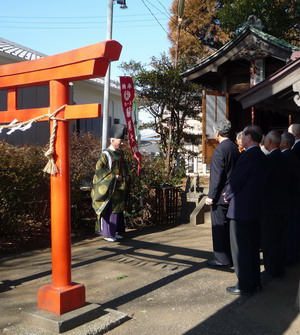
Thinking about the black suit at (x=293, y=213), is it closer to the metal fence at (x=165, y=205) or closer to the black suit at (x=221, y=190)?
the black suit at (x=221, y=190)

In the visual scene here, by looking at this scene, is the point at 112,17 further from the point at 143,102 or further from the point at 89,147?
the point at 143,102

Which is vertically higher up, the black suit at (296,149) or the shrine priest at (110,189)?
the black suit at (296,149)

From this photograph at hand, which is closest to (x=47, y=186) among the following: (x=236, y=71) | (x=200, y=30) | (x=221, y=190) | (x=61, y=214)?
(x=221, y=190)

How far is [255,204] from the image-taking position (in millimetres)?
4223

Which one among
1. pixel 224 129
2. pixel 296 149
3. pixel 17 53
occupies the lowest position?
pixel 296 149

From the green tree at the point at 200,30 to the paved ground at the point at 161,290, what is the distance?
1510cm

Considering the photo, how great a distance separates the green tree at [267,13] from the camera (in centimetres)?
1284

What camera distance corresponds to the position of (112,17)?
386 inches

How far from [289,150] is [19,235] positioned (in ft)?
15.5

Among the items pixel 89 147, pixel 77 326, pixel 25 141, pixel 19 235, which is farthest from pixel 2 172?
pixel 25 141

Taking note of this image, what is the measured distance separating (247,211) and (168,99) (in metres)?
10.8

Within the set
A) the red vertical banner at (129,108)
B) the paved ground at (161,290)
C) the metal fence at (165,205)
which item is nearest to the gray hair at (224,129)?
the paved ground at (161,290)

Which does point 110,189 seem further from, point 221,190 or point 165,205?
point 221,190

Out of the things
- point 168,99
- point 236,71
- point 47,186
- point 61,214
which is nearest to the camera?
point 61,214
